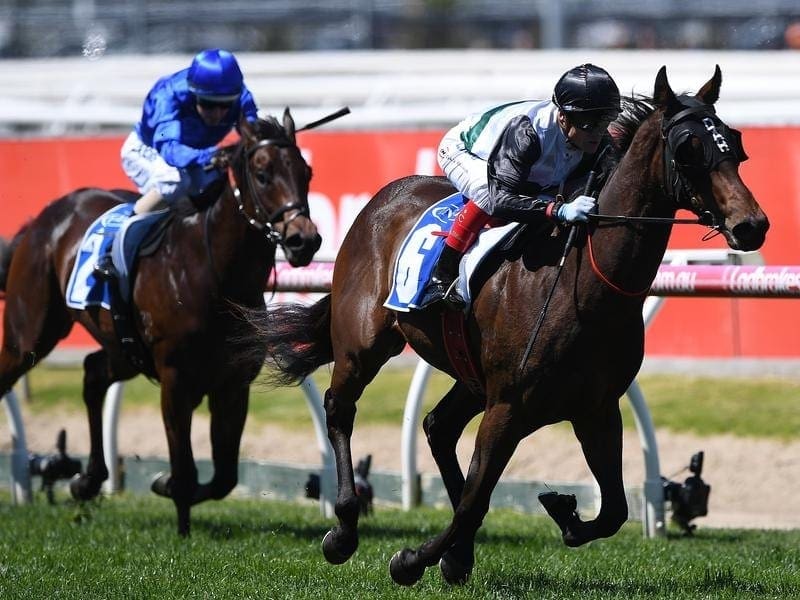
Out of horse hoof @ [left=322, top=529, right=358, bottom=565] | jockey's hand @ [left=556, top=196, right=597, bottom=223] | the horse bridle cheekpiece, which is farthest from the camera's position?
horse hoof @ [left=322, top=529, right=358, bottom=565]

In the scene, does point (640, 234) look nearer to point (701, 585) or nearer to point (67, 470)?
point (701, 585)

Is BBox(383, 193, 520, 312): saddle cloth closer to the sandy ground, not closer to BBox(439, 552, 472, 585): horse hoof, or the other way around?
BBox(439, 552, 472, 585): horse hoof

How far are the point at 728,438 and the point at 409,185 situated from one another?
12.7ft

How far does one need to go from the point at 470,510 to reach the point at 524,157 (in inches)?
48.1

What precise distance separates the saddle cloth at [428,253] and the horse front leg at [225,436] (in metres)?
1.63

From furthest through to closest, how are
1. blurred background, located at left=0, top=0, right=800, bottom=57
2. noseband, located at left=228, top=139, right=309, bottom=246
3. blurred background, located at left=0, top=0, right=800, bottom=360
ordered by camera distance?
blurred background, located at left=0, top=0, right=800, bottom=57, blurred background, located at left=0, top=0, right=800, bottom=360, noseband, located at left=228, top=139, right=309, bottom=246

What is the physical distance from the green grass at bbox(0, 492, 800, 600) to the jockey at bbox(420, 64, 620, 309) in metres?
1.09

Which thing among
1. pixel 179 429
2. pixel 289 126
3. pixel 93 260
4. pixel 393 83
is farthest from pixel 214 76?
pixel 393 83

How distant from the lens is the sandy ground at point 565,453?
8008 millimetres

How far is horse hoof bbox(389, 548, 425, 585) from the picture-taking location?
4992mm

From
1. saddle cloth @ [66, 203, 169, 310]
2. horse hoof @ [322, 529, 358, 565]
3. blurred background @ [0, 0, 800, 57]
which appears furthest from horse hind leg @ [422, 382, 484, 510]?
blurred background @ [0, 0, 800, 57]

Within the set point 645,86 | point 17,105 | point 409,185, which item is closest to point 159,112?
point 409,185

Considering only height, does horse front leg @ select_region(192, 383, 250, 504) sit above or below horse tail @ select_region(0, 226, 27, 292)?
below

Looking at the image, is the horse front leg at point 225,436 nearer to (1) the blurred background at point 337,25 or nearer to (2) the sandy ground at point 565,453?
(2) the sandy ground at point 565,453
